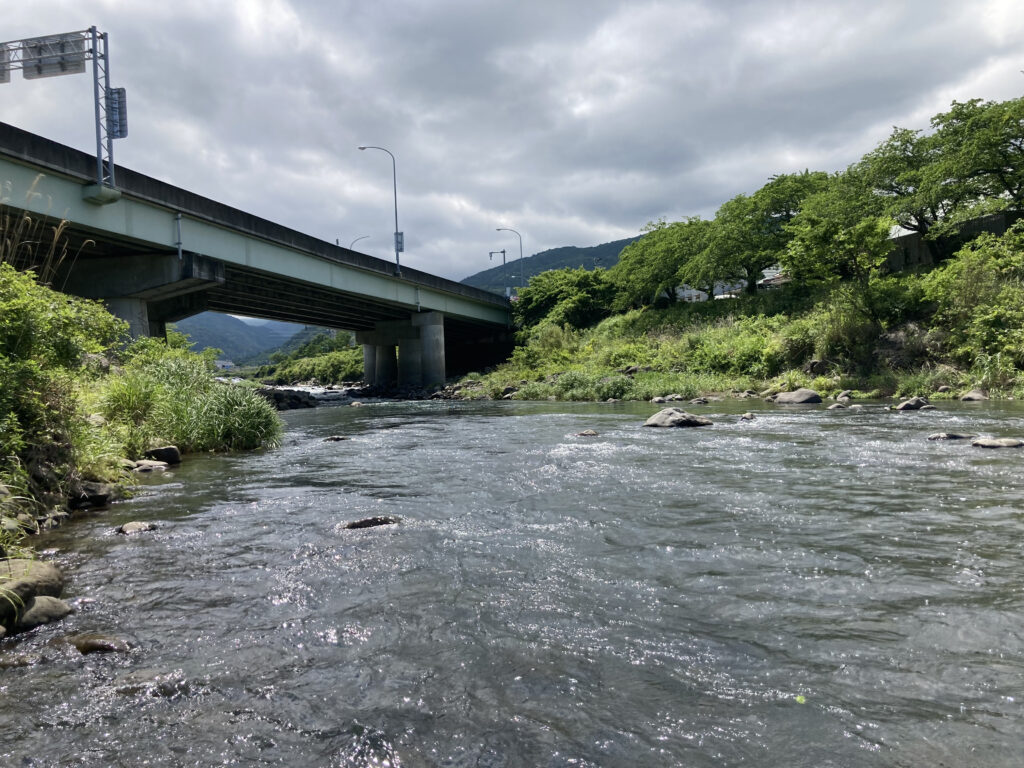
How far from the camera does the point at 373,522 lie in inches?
275

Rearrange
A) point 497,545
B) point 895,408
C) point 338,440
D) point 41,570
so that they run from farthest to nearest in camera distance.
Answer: point 895,408 → point 338,440 → point 497,545 → point 41,570

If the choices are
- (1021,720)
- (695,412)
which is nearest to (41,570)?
(1021,720)

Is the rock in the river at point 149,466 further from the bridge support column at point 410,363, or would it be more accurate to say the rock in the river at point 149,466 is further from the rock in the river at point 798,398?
the bridge support column at point 410,363

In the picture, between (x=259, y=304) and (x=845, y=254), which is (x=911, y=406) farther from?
(x=259, y=304)

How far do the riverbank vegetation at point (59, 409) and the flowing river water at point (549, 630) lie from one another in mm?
802

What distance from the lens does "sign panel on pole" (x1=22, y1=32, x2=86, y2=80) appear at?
67.4 feet

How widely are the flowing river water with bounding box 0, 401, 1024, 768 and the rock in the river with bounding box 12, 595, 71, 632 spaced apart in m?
0.13

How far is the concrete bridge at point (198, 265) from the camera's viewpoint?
19.9m

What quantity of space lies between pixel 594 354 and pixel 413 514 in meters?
37.3

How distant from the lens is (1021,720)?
118 inches

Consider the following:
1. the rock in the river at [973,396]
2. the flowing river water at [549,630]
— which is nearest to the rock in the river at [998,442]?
the flowing river water at [549,630]

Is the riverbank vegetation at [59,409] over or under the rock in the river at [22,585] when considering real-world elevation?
over

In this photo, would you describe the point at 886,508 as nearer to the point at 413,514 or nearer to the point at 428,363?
the point at 413,514

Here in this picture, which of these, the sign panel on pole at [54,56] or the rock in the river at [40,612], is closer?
the rock in the river at [40,612]
